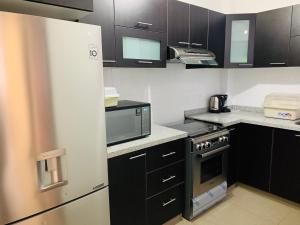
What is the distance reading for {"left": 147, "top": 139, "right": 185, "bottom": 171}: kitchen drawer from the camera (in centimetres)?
189

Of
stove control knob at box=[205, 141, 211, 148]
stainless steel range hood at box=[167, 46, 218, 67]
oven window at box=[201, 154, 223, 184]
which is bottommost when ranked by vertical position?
oven window at box=[201, 154, 223, 184]

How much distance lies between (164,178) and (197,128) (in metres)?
0.68

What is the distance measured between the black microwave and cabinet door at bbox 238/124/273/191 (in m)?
1.39

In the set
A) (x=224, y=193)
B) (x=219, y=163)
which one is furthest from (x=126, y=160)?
(x=224, y=193)

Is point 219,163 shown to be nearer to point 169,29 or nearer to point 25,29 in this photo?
point 169,29

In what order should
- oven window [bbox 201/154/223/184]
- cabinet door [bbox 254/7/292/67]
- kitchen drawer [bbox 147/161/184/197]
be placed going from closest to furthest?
kitchen drawer [bbox 147/161/184/197]
oven window [bbox 201/154/223/184]
cabinet door [bbox 254/7/292/67]

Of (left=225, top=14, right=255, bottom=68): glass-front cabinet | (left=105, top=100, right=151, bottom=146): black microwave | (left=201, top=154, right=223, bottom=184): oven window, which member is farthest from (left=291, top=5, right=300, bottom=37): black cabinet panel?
(left=105, top=100, right=151, bottom=146): black microwave

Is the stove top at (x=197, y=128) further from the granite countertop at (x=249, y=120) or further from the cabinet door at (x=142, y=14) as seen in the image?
the cabinet door at (x=142, y=14)

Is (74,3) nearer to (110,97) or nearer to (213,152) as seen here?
(110,97)

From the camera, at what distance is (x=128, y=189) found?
176cm

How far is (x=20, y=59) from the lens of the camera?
103cm

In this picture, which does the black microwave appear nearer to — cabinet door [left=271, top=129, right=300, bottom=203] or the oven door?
the oven door

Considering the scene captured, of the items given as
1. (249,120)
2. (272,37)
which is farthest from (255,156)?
(272,37)

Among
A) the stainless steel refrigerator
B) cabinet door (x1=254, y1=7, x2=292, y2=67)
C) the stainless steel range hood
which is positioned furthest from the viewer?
cabinet door (x1=254, y1=7, x2=292, y2=67)
